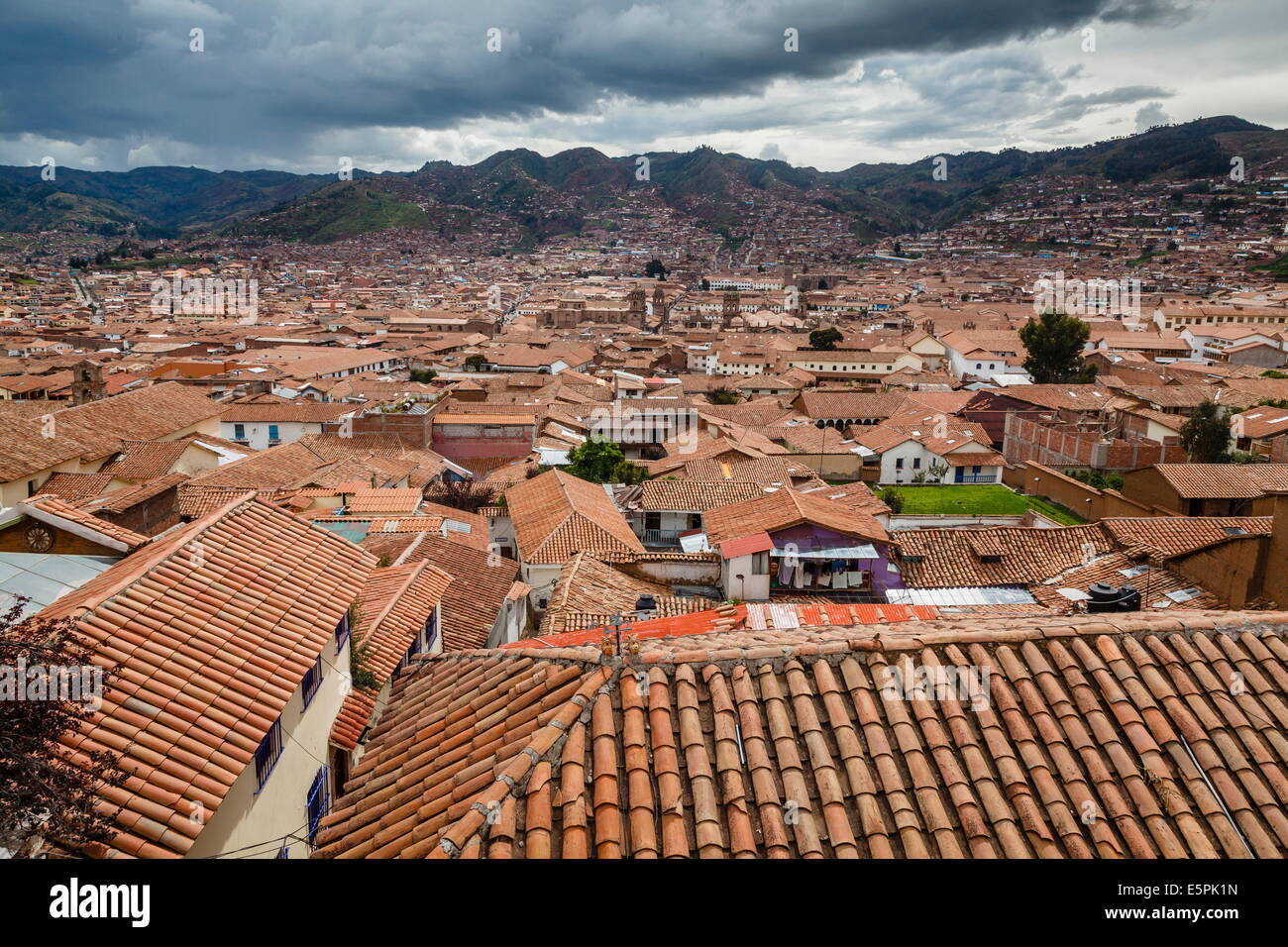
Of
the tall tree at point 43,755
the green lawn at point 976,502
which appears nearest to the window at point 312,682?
the tall tree at point 43,755

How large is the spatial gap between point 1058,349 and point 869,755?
2217 inches

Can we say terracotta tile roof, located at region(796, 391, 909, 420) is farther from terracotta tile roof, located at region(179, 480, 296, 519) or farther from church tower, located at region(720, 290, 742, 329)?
church tower, located at region(720, 290, 742, 329)

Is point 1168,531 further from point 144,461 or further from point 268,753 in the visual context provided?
point 144,461

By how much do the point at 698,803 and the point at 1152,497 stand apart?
24.1 m

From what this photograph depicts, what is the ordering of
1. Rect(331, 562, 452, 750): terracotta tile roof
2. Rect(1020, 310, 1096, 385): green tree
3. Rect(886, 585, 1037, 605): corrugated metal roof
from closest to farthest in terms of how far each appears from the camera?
Rect(331, 562, 452, 750): terracotta tile roof, Rect(886, 585, 1037, 605): corrugated metal roof, Rect(1020, 310, 1096, 385): green tree

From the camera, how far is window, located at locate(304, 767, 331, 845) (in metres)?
6.64

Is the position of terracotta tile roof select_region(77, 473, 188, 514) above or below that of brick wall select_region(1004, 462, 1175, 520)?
above

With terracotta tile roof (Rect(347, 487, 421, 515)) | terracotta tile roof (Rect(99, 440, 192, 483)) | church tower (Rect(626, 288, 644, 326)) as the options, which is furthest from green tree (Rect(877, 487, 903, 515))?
church tower (Rect(626, 288, 644, 326))

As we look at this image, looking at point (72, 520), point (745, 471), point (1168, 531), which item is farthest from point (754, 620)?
point (745, 471)

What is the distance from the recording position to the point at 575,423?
115 feet

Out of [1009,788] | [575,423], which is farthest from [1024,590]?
[575,423]

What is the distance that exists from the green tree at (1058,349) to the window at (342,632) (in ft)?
173

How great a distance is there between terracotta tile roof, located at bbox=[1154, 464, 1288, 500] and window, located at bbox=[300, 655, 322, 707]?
21766 mm
